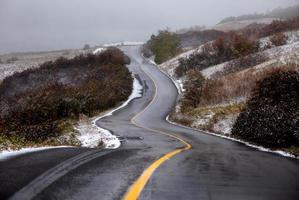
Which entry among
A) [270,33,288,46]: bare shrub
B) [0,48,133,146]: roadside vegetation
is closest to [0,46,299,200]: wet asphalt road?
[0,48,133,146]: roadside vegetation

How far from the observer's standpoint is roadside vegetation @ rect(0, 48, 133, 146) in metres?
17.3

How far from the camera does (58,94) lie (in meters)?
28.8

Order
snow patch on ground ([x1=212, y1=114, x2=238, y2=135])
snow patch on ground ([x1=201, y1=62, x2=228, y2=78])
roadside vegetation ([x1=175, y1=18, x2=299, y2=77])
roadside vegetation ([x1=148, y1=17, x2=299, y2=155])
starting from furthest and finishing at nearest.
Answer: snow patch on ground ([x1=201, y1=62, x2=228, y2=78]), roadside vegetation ([x1=175, y1=18, x2=299, y2=77]), snow patch on ground ([x1=212, y1=114, x2=238, y2=135]), roadside vegetation ([x1=148, y1=17, x2=299, y2=155])

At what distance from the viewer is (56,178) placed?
6.29 meters

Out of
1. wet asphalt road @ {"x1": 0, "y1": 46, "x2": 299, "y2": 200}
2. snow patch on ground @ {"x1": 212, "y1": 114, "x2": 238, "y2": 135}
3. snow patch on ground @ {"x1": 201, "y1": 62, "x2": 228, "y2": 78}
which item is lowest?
snow patch on ground @ {"x1": 212, "y1": 114, "x2": 238, "y2": 135}

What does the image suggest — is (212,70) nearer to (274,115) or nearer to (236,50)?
(236,50)

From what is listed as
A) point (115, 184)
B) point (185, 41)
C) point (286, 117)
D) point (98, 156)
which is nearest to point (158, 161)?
point (98, 156)

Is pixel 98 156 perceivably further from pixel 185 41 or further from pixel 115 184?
pixel 185 41

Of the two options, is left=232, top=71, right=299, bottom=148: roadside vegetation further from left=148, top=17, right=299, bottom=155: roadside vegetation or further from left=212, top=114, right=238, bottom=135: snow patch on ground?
left=212, top=114, right=238, bottom=135: snow patch on ground

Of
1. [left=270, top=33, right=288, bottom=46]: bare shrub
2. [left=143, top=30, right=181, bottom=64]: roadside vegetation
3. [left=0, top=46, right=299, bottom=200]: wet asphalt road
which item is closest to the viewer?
[left=0, top=46, right=299, bottom=200]: wet asphalt road

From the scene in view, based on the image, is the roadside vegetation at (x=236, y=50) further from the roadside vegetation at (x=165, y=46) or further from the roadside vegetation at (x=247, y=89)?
the roadside vegetation at (x=165, y=46)

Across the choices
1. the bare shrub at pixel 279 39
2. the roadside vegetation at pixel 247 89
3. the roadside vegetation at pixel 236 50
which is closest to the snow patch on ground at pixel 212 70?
the roadside vegetation at pixel 247 89

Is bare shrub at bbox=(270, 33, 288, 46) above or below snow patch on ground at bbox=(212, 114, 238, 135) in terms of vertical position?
above

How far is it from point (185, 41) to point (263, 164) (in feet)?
281
